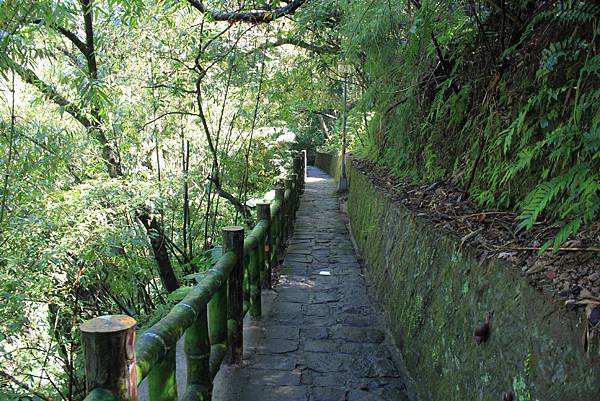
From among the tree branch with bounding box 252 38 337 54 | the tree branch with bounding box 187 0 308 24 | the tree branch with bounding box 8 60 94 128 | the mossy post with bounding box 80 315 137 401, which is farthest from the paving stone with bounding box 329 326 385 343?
the tree branch with bounding box 252 38 337 54

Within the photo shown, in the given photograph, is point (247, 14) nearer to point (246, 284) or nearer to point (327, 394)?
point (246, 284)

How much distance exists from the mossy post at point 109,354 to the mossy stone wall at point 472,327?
1403 mm

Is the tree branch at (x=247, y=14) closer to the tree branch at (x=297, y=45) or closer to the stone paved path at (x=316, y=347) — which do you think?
the tree branch at (x=297, y=45)

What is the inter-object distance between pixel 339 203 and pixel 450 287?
10165mm

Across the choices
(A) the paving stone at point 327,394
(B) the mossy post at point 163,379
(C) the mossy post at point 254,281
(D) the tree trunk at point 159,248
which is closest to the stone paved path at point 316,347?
(A) the paving stone at point 327,394

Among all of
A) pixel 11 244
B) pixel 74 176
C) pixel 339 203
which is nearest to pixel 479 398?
pixel 11 244

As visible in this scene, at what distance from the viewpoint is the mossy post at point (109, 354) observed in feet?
4.73

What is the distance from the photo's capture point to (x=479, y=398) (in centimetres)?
227

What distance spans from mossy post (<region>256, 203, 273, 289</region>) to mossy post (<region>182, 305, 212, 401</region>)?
6.77 feet

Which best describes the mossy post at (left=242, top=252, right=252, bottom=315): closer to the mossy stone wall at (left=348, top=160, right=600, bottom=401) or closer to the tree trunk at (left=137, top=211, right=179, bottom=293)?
the mossy stone wall at (left=348, top=160, right=600, bottom=401)

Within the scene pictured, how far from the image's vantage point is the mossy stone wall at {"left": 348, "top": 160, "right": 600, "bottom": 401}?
1.66 m

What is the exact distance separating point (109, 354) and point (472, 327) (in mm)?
1778

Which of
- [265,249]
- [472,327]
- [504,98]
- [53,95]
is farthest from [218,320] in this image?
[53,95]

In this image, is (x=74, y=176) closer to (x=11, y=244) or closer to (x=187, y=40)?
(x=11, y=244)
